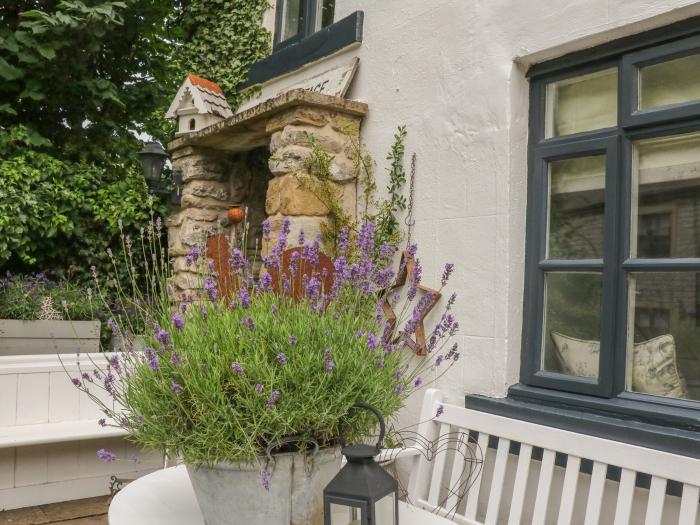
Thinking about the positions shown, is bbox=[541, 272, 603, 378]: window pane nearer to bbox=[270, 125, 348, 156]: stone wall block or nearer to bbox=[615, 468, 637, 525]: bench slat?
bbox=[615, 468, 637, 525]: bench slat

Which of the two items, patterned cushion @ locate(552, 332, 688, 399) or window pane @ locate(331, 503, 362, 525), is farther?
patterned cushion @ locate(552, 332, 688, 399)

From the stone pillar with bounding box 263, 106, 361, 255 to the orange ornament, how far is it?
3.77 ft

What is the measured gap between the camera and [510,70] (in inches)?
112

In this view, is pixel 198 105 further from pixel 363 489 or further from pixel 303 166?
pixel 363 489

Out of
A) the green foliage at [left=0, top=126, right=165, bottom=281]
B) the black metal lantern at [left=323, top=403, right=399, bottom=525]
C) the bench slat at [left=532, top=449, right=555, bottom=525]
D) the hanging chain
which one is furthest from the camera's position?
the green foliage at [left=0, top=126, right=165, bottom=281]

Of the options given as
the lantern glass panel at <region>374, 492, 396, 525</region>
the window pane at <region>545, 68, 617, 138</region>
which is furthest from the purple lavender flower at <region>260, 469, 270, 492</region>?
the window pane at <region>545, 68, 617, 138</region>

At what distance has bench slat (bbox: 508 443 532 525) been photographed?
2.33m

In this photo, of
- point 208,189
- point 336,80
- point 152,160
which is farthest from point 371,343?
point 152,160

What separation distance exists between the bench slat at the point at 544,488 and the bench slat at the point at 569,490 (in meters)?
0.06

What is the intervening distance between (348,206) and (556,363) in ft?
4.97

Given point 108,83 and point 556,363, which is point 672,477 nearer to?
point 556,363

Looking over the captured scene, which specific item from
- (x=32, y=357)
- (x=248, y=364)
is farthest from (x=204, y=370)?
(x=32, y=357)

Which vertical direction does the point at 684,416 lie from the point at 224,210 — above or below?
below

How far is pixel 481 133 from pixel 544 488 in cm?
153
